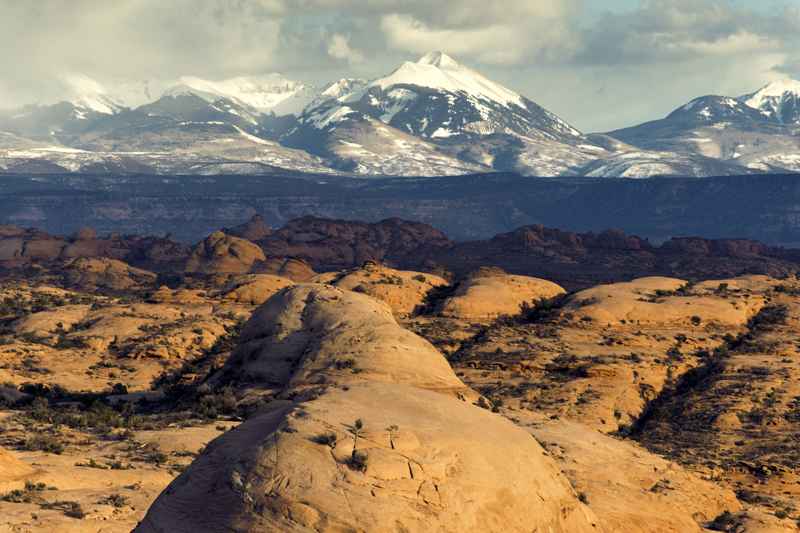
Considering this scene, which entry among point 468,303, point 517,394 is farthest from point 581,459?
point 468,303

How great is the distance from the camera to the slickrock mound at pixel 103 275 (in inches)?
6171

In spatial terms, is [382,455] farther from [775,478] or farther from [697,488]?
[775,478]

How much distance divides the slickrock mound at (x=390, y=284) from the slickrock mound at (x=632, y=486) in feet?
181

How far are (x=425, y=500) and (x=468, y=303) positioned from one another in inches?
3037

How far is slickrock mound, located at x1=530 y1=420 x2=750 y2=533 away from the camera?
37.7 m

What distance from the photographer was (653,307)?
325 ft

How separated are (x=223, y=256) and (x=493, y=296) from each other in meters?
85.7

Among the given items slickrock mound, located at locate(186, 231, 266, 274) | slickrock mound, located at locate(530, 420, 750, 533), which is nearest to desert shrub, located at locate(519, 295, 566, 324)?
slickrock mound, located at locate(530, 420, 750, 533)

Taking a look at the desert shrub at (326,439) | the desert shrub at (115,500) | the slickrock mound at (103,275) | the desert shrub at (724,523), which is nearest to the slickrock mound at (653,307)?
the desert shrub at (724,523)

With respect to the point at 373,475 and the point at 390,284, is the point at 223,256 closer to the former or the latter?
the point at 390,284

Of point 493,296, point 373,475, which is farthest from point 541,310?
point 373,475

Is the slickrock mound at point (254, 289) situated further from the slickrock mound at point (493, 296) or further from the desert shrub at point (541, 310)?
the desert shrub at point (541, 310)

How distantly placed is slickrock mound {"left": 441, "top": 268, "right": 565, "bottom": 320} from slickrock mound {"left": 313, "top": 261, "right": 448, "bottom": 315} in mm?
3536

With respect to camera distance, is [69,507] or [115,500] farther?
[115,500]
